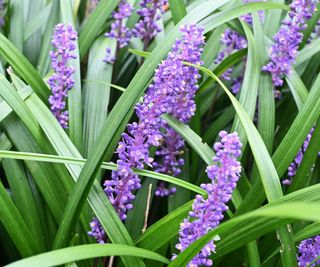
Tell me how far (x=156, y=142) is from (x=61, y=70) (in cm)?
72

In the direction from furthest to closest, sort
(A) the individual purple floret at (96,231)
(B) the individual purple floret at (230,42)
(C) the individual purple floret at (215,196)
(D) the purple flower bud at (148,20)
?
(B) the individual purple floret at (230,42) → (D) the purple flower bud at (148,20) → (A) the individual purple floret at (96,231) → (C) the individual purple floret at (215,196)

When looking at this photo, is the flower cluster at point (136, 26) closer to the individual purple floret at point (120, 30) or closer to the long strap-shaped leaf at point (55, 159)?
the individual purple floret at point (120, 30)

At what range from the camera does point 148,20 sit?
322 cm

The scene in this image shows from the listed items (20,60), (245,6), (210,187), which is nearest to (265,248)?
(210,187)

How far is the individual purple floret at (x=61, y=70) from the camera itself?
2.67 metres

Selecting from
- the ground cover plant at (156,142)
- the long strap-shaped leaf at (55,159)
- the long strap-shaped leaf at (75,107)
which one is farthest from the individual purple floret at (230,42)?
the long strap-shaped leaf at (55,159)

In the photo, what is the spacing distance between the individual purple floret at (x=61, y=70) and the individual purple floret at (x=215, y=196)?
38.3 inches

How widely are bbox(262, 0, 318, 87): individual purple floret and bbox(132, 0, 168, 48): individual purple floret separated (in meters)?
0.68

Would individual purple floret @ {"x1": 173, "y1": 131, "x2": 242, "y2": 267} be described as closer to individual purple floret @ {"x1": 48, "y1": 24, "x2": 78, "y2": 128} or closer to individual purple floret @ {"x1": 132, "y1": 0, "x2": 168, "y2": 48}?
individual purple floret @ {"x1": 48, "y1": 24, "x2": 78, "y2": 128}

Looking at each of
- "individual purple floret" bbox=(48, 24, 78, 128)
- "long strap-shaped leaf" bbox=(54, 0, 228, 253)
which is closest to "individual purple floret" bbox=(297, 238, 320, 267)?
"long strap-shaped leaf" bbox=(54, 0, 228, 253)

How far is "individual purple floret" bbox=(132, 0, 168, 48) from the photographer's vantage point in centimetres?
317

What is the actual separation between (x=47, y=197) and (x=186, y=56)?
88 centimetres

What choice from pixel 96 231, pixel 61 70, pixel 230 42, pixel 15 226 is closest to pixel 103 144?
pixel 96 231

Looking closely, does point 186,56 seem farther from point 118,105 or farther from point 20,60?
point 20,60
